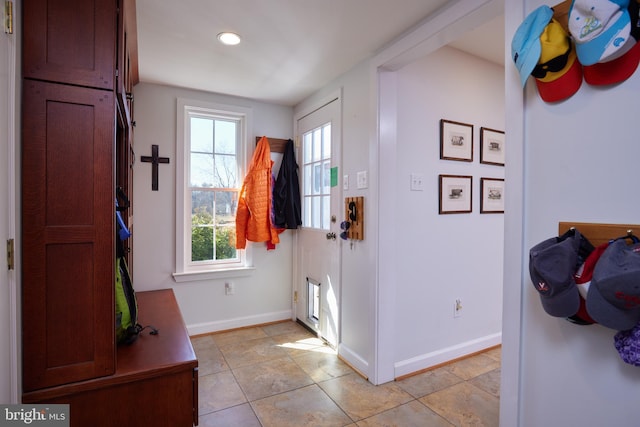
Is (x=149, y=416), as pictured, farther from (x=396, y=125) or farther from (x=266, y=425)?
(x=396, y=125)

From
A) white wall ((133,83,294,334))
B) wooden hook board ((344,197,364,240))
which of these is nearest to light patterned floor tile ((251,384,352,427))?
wooden hook board ((344,197,364,240))

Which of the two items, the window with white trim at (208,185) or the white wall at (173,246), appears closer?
the white wall at (173,246)

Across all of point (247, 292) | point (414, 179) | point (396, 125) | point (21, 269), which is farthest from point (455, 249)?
point (21, 269)

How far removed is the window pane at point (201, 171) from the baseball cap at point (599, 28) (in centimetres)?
285

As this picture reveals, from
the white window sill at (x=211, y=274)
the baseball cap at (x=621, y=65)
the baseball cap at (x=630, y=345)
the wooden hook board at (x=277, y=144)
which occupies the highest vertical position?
the wooden hook board at (x=277, y=144)

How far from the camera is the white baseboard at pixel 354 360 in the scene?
7.72ft

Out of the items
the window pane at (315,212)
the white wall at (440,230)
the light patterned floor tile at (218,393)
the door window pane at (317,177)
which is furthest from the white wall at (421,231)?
the light patterned floor tile at (218,393)

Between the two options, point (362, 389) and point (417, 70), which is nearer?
point (362, 389)

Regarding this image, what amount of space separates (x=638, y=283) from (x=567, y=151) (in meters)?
0.54

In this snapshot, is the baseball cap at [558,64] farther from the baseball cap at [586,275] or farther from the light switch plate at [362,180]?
the light switch plate at [362,180]

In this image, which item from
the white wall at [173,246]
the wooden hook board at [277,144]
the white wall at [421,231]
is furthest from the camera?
the wooden hook board at [277,144]

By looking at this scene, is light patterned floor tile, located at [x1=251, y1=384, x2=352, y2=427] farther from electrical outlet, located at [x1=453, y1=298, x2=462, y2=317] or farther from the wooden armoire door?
electrical outlet, located at [x1=453, y1=298, x2=462, y2=317]

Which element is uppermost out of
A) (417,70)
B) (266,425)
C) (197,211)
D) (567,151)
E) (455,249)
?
(417,70)

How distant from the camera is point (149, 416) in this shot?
1.39 metres
